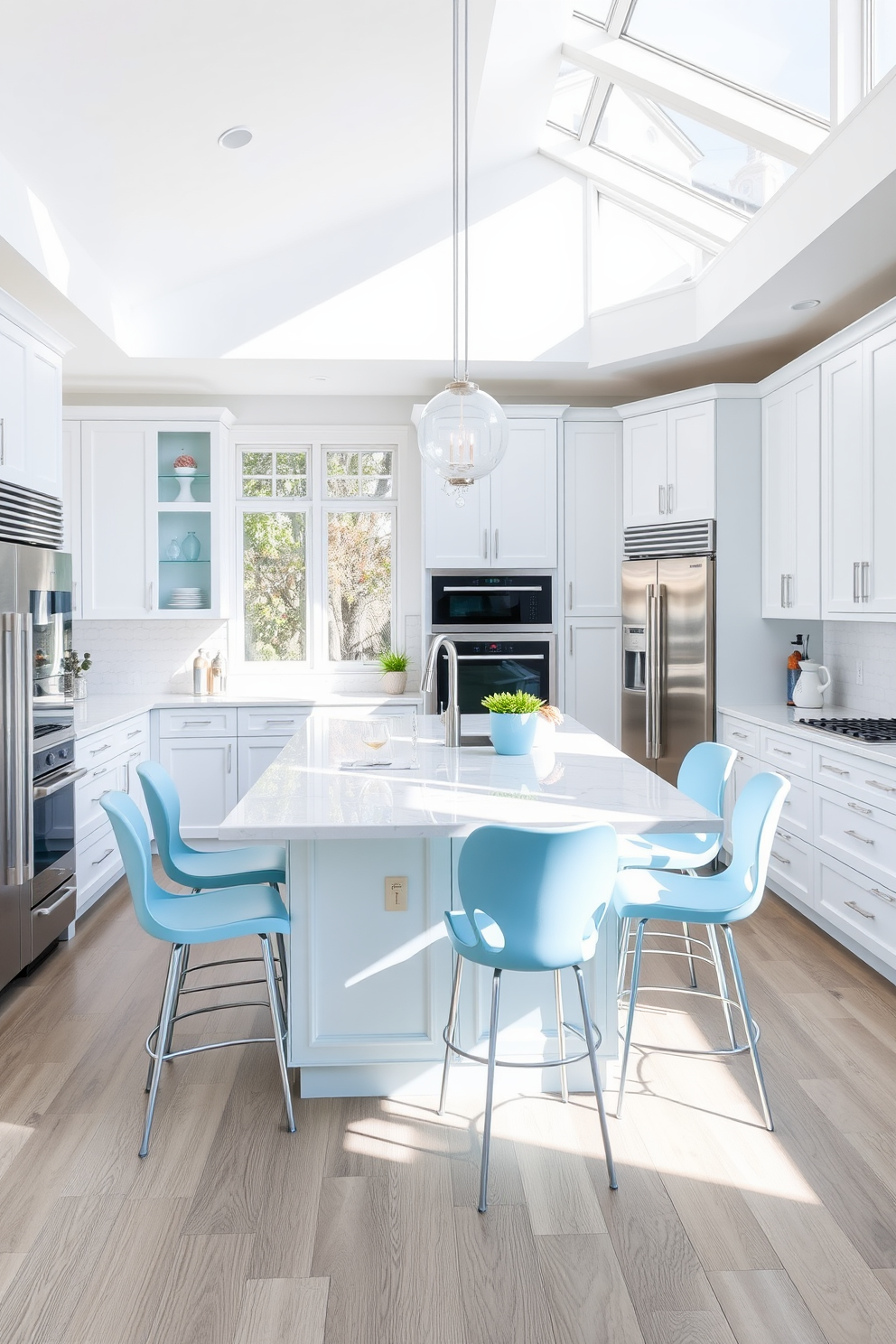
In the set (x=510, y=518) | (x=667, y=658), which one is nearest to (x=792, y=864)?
(x=667, y=658)

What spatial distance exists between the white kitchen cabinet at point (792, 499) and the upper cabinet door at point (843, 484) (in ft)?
0.28

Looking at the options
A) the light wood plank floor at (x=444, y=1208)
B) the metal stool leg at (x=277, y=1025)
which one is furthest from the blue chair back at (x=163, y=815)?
the light wood plank floor at (x=444, y=1208)

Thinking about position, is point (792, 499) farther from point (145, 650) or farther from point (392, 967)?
point (145, 650)

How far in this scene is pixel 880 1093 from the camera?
2707mm

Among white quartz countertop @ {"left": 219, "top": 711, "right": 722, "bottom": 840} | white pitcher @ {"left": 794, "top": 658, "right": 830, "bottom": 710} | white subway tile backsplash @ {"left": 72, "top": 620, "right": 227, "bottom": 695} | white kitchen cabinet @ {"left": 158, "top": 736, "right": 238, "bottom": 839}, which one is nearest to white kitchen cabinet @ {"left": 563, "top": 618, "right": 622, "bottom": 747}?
white pitcher @ {"left": 794, "top": 658, "right": 830, "bottom": 710}

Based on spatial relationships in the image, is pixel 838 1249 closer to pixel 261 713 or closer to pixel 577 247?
pixel 261 713

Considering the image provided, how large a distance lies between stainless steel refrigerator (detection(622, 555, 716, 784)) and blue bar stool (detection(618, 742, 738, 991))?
5.76ft

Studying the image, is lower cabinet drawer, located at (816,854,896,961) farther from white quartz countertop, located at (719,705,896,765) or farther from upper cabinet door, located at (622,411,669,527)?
upper cabinet door, located at (622,411,669,527)

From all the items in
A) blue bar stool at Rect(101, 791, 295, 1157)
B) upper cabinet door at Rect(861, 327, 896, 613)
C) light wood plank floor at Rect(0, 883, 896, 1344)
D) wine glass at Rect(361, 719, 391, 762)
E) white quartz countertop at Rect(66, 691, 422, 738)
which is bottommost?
light wood plank floor at Rect(0, 883, 896, 1344)

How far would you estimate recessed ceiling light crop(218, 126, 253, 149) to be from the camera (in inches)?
152

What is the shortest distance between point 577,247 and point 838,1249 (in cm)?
480

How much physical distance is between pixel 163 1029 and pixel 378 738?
141 cm

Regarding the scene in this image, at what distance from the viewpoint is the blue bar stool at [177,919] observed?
8.10 ft

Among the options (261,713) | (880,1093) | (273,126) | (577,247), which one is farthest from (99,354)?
(880,1093)
